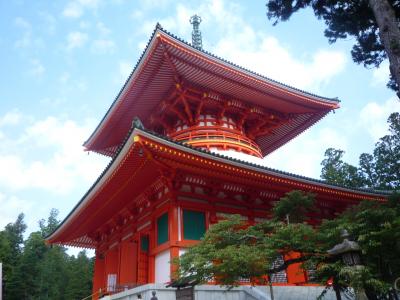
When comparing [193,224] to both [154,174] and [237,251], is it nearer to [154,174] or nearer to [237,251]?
[154,174]

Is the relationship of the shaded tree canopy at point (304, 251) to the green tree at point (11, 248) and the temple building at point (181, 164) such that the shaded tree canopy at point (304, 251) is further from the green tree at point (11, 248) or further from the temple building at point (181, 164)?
the green tree at point (11, 248)

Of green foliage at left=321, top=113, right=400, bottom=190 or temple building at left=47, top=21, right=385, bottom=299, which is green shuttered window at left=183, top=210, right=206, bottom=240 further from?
green foliage at left=321, top=113, right=400, bottom=190

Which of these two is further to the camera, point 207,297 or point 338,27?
point 338,27

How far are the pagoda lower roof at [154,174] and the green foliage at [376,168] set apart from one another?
19.1 metres

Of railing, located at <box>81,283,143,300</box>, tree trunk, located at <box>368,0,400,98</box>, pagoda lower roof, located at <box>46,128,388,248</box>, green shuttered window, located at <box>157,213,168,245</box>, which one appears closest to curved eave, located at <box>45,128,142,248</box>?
pagoda lower roof, located at <box>46,128,388,248</box>

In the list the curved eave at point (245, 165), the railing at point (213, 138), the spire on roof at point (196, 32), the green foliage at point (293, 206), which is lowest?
the green foliage at point (293, 206)

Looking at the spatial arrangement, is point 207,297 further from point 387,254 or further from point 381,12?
point 381,12

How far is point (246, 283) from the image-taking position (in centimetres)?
1166

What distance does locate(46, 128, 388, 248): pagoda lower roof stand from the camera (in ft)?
34.6

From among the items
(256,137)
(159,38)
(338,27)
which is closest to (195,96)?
(159,38)

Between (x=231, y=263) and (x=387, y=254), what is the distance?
3565 millimetres

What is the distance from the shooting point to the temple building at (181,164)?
1169cm

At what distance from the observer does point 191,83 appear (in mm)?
15539

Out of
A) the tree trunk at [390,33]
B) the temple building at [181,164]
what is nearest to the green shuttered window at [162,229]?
the temple building at [181,164]
